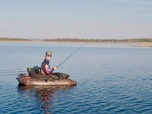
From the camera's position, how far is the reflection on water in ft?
56.0

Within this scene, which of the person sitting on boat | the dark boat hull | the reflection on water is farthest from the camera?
the dark boat hull

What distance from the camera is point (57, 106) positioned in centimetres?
1673

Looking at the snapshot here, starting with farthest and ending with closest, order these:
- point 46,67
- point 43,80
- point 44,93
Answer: point 43,80
point 46,67
point 44,93

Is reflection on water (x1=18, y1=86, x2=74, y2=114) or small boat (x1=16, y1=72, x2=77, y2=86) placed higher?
small boat (x1=16, y1=72, x2=77, y2=86)

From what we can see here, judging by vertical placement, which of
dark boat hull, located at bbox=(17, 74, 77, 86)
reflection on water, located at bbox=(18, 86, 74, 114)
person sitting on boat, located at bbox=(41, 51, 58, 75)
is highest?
person sitting on boat, located at bbox=(41, 51, 58, 75)

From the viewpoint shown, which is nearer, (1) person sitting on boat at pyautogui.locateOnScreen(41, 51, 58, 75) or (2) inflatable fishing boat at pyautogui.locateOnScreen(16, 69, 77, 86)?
(1) person sitting on boat at pyautogui.locateOnScreen(41, 51, 58, 75)

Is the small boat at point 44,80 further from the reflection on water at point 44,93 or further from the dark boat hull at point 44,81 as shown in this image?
the reflection on water at point 44,93

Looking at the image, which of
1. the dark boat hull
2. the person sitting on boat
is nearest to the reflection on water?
the dark boat hull

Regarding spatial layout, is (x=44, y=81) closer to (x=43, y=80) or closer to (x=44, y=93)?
(x=43, y=80)

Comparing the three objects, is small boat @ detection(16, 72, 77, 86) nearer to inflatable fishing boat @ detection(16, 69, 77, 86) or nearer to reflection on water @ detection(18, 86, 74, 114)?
inflatable fishing boat @ detection(16, 69, 77, 86)

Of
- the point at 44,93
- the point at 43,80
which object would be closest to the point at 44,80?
the point at 43,80

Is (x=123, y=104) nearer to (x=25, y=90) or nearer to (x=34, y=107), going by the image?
(x=34, y=107)

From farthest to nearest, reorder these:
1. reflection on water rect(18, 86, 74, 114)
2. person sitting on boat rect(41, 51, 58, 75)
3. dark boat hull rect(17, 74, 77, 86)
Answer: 1. dark boat hull rect(17, 74, 77, 86)
2. person sitting on boat rect(41, 51, 58, 75)
3. reflection on water rect(18, 86, 74, 114)

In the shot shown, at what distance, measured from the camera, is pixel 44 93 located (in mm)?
20422
